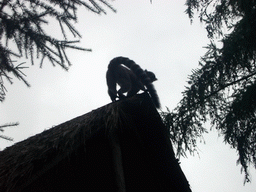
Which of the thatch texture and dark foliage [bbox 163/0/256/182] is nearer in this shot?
the thatch texture

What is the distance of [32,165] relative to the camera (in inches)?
98.2

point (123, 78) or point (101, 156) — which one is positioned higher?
point (123, 78)

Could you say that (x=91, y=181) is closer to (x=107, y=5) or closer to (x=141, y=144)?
(x=141, y=144)

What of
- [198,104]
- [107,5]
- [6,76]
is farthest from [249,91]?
[6,76]

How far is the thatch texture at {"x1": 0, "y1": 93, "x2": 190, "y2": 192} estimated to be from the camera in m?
2.61

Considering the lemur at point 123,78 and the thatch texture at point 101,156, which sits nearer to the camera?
the thatch texture at point 101,156

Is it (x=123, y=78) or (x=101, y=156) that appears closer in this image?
(x=101, y=156)

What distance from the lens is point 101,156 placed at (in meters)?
3.55

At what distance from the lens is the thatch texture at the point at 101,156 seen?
2.61m

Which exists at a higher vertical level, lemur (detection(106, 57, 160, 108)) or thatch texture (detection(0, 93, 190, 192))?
lemur (detection(106, 57, 160, 108))

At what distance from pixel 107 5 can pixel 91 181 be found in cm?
229

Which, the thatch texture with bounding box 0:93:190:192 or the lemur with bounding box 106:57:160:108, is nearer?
the thatch texture with bounding box 0:93:190:192

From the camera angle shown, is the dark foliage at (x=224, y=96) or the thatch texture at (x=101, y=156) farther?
the dark foliage at (x=224, y=96)

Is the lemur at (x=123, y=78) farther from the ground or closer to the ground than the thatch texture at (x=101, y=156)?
farther from the ground
